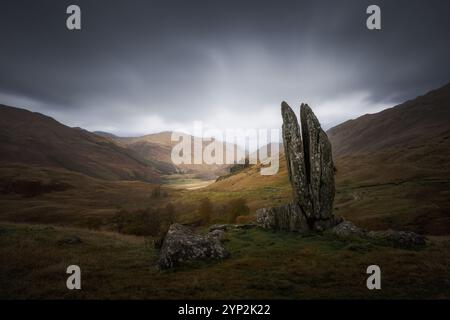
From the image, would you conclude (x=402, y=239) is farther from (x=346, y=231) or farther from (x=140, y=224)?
(x=140, y=224)

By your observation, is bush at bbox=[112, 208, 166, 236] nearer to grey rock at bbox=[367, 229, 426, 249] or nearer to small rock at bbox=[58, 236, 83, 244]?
small rock at bbox=[58, 236, 83, 244]

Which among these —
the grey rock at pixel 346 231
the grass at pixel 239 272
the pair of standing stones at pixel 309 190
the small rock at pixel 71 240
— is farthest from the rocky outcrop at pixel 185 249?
the grey rock at pixel 346 231

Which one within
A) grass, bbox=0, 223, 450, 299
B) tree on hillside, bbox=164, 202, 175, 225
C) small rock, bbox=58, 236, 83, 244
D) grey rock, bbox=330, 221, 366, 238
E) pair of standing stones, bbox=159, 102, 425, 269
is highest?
pair of standing stones, bbox=159, 102, 425, 269

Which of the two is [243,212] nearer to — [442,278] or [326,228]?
[326,228]

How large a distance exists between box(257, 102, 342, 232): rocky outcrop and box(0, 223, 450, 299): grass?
398cm

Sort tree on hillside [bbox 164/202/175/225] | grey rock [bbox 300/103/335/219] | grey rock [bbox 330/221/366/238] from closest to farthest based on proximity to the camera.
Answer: grey rock [bbox 330/221/366/238] → grey rock [bbox 300/103/335/219] → tree on hillside [bbox 164/202/175/225]

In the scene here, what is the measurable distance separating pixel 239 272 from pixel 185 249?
421 centimetres

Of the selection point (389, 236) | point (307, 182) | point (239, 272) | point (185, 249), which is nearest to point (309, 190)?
point (307, 182)

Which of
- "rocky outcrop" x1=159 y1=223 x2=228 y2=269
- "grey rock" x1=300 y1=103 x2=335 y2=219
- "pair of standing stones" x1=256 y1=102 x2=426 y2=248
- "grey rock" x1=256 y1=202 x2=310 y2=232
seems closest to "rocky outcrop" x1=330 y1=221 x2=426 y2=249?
"pair of standing stones" x1=256 y1=102 x2=426 y2=248

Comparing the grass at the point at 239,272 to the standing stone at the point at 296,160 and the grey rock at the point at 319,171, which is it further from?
the standing stone at the point at 296,160

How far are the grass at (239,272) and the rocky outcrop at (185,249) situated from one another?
733mm

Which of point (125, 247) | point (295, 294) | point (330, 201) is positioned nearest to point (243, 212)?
point (330, 201)

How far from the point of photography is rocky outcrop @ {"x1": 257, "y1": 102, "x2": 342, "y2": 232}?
2653 cm

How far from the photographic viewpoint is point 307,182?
27812 millimetres
